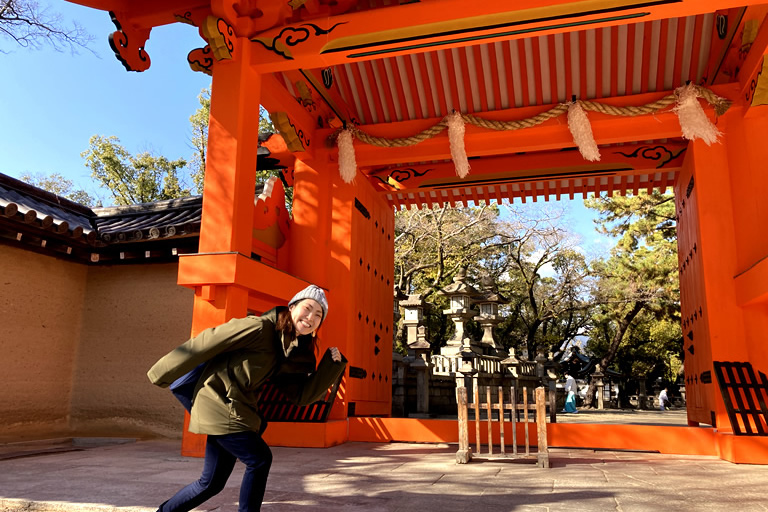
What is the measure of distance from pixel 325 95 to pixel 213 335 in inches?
231

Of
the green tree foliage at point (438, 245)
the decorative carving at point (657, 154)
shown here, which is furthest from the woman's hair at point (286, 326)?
the green tree foliage at point (438, 245)

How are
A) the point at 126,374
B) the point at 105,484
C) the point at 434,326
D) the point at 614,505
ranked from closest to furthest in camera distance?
the point at 614,505 < the point at 105,484 < the point at 126,374 < the point at 434,326

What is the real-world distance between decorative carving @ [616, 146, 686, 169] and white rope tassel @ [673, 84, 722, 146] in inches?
46.3

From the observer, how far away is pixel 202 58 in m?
6.16

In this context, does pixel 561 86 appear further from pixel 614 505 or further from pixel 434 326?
pixel 434 326

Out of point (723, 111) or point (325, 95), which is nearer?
point (723, 111)

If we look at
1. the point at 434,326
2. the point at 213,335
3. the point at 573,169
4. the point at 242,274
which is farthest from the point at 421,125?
the point at 434,326

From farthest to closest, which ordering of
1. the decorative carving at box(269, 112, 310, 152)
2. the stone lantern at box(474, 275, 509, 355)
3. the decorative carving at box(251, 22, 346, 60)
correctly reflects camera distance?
the stone lantern at box(474, 275, 509, 355) < the decorative carving at box(269, 112, 310, 152) < the decorative carving at box(251, 22, 346, 60)

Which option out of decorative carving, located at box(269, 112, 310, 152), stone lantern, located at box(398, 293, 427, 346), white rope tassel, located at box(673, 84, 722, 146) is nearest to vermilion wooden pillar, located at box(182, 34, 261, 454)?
decorative carving, located at box(269, 112, 310, 152)

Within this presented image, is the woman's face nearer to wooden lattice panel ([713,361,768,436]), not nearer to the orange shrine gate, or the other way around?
the orange shrine gate

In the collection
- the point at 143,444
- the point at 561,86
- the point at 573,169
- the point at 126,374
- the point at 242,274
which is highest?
the point at 561,86

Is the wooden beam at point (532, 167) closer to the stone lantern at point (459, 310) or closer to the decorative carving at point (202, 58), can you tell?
the decorative carving at point (202, 58)

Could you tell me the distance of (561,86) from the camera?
7316 millimetres

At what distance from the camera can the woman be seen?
2.46 meters
